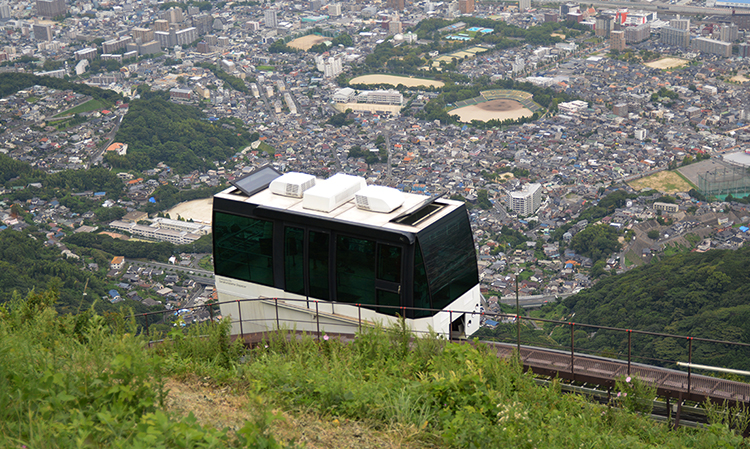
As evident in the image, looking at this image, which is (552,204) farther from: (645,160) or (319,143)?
(319,143)

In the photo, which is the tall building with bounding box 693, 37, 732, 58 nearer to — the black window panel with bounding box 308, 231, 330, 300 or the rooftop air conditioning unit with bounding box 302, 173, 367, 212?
the rooftop air conditioning unit with bounding box 302, 173, 367, 212

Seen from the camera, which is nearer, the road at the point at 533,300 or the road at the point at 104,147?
the road at the point at 533,300

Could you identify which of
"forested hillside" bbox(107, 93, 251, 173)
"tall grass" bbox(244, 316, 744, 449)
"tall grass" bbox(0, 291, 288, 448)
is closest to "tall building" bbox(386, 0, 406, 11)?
"forested hillside" bbox(107, 93, 251, 173)

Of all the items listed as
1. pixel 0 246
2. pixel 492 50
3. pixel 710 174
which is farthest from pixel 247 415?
pixel 492 50

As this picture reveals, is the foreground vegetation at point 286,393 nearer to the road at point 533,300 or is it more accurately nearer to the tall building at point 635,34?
the road at point 533,300

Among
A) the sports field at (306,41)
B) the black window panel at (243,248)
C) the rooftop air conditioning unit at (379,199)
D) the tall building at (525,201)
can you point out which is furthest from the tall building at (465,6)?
the rooftop air conditioning unit at (379,199)

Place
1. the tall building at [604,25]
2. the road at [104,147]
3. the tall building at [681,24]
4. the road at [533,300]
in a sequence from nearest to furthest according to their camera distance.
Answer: the road at [533,300] → the road at [104,147] → the tall building at [681,24] → the tall building at [604,25]
